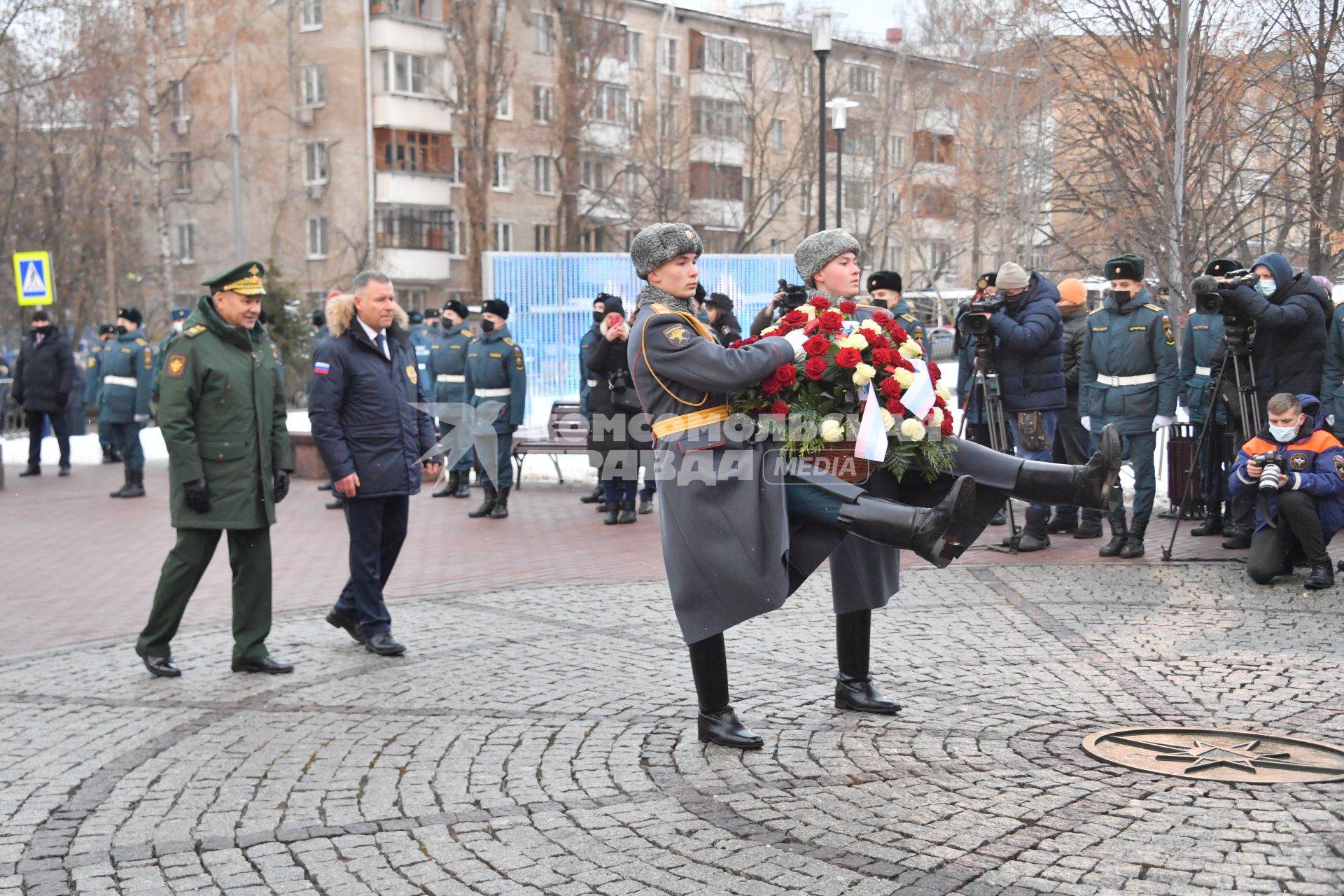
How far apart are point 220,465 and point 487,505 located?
6833 mm

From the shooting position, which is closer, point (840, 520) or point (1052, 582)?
point (840, 520)

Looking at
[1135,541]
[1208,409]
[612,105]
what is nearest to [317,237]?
[612,105]

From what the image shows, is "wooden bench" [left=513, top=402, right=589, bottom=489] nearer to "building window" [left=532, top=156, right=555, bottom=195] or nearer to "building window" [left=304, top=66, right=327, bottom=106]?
"building window" [left=532, top=156, right=555, bottom=195]

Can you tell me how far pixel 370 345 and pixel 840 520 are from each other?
130 inches

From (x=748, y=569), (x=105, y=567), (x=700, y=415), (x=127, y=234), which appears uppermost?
(x=127, y=234)

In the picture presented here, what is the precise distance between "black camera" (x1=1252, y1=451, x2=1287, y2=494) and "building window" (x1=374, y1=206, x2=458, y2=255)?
41289mm

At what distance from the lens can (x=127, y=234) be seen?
137ft

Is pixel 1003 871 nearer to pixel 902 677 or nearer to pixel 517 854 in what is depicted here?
pixel 517 854

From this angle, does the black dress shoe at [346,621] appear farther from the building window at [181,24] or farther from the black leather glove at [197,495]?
the building window at [181,24]

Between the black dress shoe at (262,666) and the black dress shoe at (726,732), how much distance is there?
2.55 m

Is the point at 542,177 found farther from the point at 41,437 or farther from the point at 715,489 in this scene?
the point at 715,489

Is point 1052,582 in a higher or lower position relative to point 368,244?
lower

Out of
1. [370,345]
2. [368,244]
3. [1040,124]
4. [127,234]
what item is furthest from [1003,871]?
[368,244]

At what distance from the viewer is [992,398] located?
10922 millimetres
